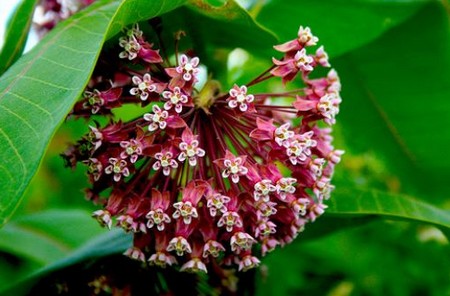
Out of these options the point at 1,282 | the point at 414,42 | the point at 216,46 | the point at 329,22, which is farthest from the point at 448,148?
the point at 1,282

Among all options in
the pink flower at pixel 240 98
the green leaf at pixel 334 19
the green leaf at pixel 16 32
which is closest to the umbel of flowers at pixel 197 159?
the pink flower at pixel 240 98

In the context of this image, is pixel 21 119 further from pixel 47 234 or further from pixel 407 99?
pixel 407 99

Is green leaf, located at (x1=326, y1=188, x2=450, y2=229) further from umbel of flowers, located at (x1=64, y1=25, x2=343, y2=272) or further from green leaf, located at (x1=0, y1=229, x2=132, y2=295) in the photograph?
green leaf, located at (x1=0, y1=229, x2=132, y2=295)

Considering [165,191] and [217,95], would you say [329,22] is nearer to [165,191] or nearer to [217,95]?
[217,95]

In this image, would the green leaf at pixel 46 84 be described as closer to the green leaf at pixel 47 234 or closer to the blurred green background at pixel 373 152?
the blurred green background at pixel 373 152

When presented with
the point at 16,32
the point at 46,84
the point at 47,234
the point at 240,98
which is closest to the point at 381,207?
the point at 240,98

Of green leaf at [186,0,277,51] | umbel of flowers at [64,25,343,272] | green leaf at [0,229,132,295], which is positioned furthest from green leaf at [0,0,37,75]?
green leaf at [0,229,132,295]
